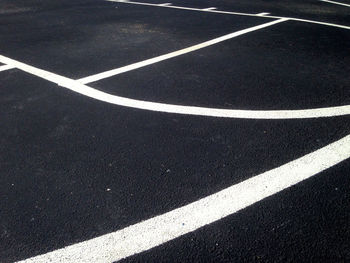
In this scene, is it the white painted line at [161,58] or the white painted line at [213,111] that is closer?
the white painted line at [213,111]

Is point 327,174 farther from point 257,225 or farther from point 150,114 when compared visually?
point 150,114

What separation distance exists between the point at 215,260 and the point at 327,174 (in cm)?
154

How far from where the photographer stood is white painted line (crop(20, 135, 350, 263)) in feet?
9.39

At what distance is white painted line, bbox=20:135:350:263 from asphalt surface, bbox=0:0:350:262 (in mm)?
69

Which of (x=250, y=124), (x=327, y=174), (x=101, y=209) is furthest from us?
(x=250, y=124)

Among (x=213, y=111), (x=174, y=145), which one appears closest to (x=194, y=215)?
(x=174, y=145)

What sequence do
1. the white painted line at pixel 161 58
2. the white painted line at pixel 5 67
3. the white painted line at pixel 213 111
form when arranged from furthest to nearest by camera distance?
the white painted line at pixel 5 67, the white painted line at pixel 161 58, the white painted line at pixel 213 111

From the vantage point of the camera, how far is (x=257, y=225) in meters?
3.06

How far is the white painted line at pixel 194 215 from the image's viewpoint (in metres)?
2.86

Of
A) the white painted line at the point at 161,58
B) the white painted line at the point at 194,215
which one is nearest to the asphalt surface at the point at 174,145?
the white painted line at the point at 194,215

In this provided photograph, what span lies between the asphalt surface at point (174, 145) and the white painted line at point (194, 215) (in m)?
0.07

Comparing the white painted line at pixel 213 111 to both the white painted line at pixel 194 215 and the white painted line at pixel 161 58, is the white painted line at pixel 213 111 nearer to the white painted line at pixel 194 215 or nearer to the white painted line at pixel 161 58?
the white painted line at pixel 161 58

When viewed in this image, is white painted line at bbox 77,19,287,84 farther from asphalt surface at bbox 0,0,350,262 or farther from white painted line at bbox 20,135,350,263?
white painted line at bbox 20,135,350,263

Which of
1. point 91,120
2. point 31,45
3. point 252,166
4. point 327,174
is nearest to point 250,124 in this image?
point 252,166
